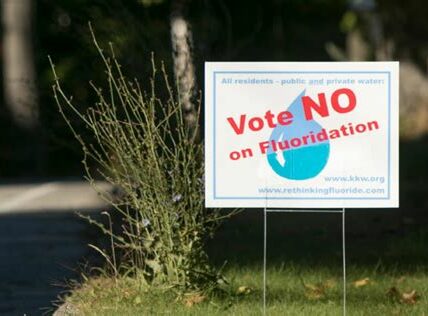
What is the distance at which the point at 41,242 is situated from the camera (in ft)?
48.6

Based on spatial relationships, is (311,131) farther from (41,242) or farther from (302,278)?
(41,242)

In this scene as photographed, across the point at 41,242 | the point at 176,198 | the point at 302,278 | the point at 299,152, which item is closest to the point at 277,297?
the point at 302,278

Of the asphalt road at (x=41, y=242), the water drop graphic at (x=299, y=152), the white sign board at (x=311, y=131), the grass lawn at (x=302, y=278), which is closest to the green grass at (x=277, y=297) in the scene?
the grass lawn at (x=302, y=278)

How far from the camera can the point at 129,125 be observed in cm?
992

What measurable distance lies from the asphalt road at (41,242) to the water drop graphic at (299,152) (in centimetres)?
208

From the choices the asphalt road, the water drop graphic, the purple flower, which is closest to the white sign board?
the water drop graphic

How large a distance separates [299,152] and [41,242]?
6066 millimetres

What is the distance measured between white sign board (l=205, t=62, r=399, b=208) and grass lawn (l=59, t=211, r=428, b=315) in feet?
2.76

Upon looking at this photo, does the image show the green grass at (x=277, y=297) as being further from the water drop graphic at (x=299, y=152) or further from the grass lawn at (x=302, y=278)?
the water drop graphic at (x=299, y=152)

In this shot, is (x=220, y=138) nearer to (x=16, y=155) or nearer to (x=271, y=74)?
(x=271, y=74)

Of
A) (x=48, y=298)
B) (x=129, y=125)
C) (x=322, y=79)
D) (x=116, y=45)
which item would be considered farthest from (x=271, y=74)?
(x=116, y=45)

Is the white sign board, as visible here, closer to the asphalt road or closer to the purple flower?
the purple flower

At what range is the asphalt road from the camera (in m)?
11.3

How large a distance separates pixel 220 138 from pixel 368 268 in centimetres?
295
